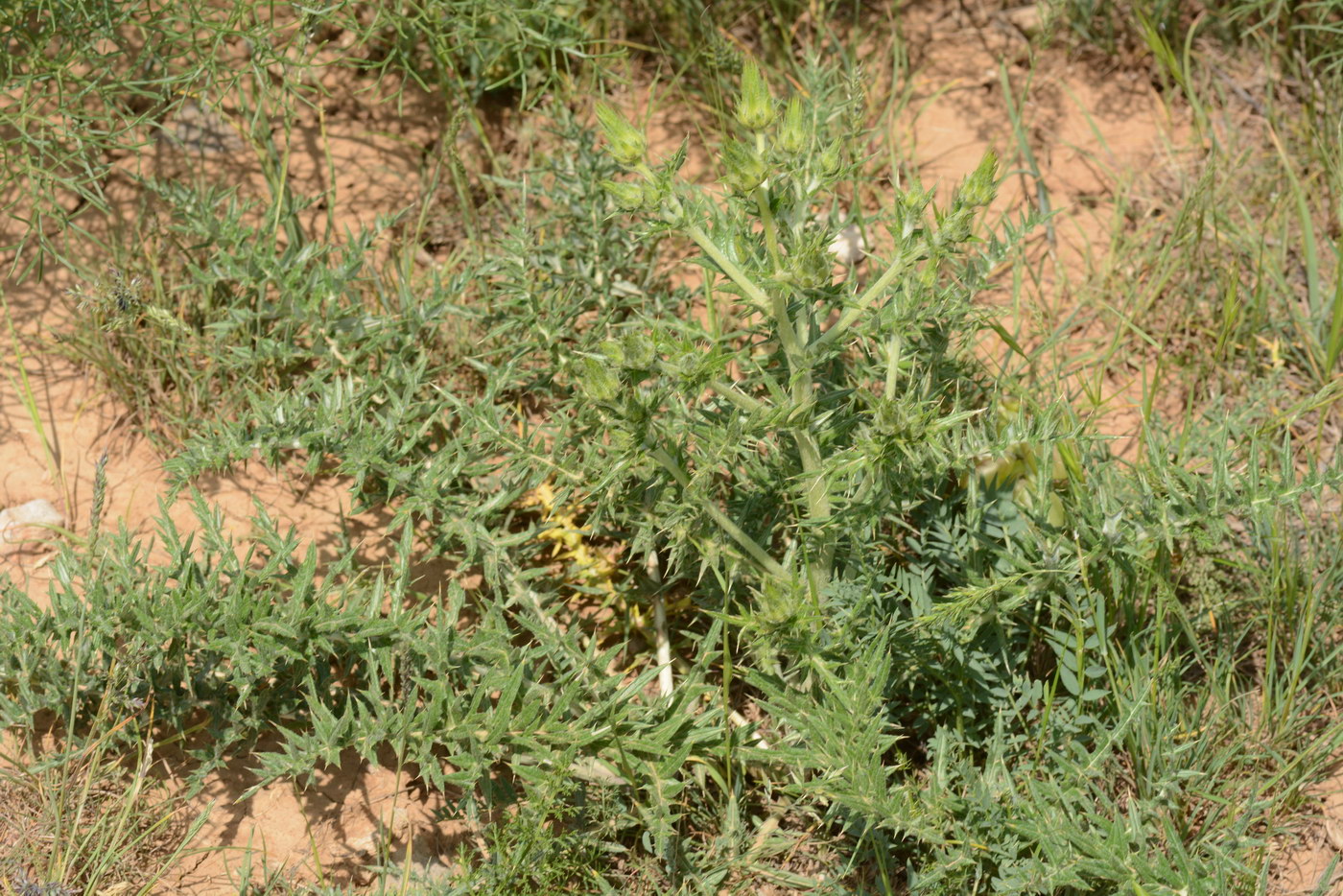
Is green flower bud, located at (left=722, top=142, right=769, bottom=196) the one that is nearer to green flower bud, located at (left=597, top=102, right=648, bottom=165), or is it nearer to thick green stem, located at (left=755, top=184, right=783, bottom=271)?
thick green stem, located at (left=755, top=184, right=783, bottom=271)

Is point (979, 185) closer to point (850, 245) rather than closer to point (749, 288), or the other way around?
point (749, 288)

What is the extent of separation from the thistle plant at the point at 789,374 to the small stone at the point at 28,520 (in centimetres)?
163

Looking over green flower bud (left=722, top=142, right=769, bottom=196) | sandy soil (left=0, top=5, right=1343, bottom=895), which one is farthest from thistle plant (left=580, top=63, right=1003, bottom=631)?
sandy soil (left=0, top=5, right=1343, bottom=895)

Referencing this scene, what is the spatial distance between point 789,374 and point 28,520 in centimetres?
201

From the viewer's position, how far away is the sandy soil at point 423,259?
267cm

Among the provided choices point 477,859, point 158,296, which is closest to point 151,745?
point 477,859

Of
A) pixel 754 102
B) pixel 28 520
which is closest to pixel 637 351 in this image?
pixel 754 102

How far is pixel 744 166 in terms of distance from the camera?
6.54ft

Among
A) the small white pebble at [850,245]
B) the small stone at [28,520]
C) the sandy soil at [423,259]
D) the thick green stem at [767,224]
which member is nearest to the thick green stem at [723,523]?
the thick green stem at [767,224]

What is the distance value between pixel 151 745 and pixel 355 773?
44cm

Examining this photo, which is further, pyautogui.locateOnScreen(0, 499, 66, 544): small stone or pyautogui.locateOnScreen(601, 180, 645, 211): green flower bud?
pyautogui.locateOnScreen(0, 499, 66, 544): small stone

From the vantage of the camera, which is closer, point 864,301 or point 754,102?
point 754,102

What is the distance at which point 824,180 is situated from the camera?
212 cm

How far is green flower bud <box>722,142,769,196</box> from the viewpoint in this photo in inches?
78.2
